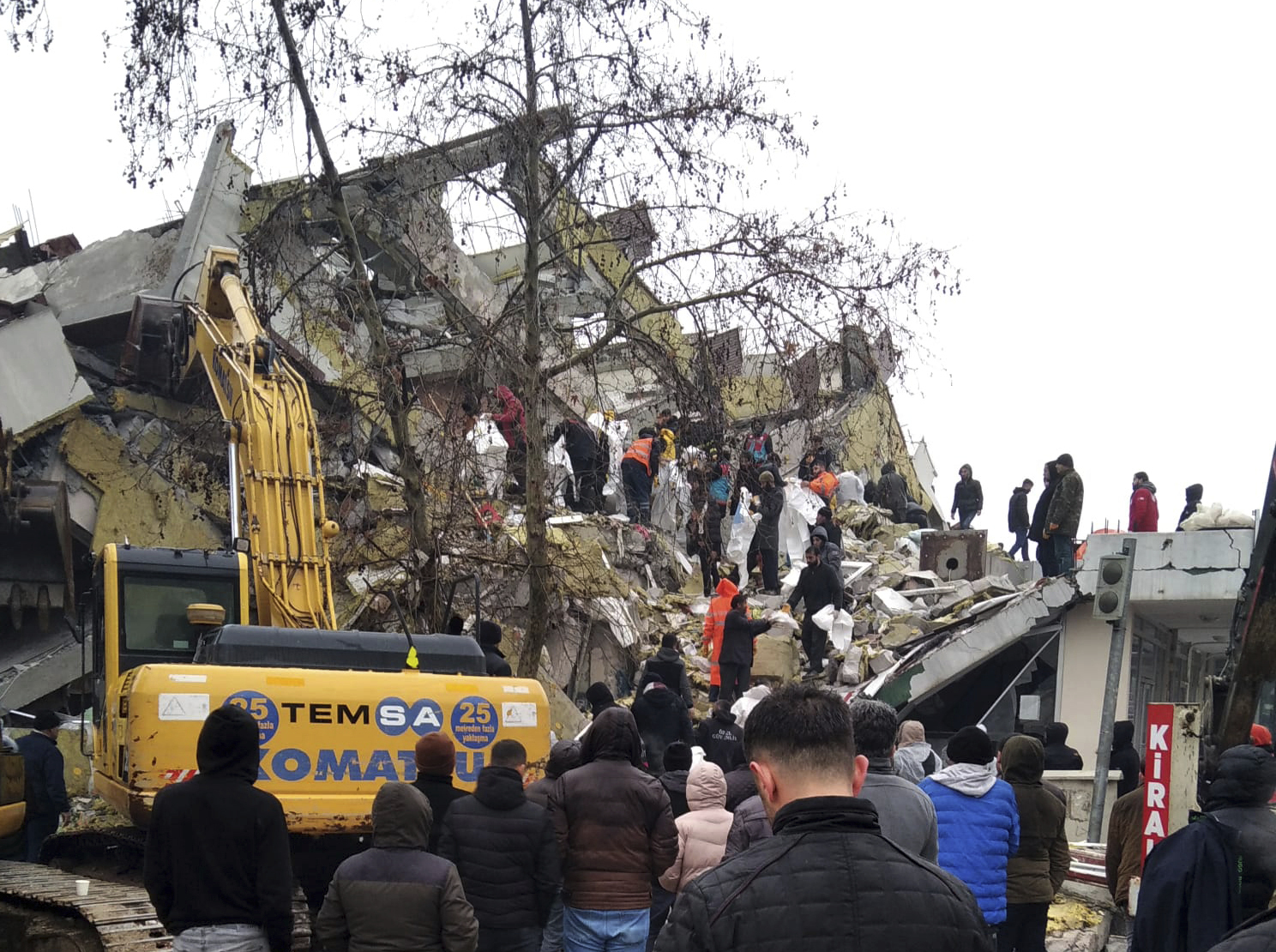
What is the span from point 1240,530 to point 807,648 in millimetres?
6079

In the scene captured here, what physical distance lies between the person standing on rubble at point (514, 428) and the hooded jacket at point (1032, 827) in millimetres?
6383

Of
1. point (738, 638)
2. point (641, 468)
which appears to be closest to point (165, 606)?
point (738, 638)

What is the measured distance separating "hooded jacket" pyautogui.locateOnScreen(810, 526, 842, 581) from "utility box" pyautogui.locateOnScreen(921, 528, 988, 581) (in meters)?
2.77

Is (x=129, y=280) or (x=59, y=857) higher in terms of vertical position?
(x=129, y=280)

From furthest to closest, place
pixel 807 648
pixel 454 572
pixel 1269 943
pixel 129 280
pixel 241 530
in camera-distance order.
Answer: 1. pixel 129 280
2. pixel 807 648
3. pixel 454 572
4. pixel 241 530
5. pixel 1269 943

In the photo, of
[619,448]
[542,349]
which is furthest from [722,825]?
[619,448]

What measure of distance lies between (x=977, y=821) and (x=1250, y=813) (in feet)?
5.08

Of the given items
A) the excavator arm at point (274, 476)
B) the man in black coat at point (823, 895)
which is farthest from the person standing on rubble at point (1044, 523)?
the man in black coat at point (823, 895)

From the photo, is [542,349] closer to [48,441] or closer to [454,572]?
[454,572]

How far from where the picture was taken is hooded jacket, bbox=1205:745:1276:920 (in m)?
5.18

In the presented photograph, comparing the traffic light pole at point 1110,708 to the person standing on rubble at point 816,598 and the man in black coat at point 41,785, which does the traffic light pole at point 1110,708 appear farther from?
the man in black coat at point 41,785

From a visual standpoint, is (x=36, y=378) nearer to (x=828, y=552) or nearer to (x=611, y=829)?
(x=828, y=552)

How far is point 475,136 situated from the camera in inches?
492

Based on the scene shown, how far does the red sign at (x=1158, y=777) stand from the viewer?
283 inches
